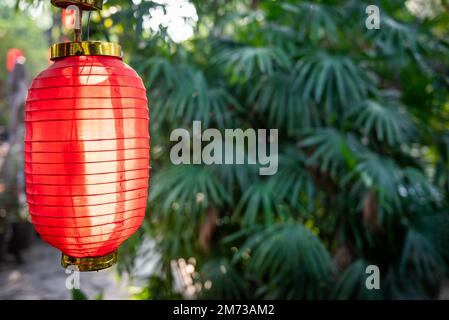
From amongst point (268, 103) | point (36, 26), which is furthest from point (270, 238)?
point (36, 26)

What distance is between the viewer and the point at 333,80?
1868mm

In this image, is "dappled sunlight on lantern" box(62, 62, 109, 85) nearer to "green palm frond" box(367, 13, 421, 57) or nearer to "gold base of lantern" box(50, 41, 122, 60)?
"gold base of lantern" box(50, 41, 122, 60)

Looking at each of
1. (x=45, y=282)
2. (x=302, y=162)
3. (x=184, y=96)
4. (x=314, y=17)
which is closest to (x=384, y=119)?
(x=302, y=162)

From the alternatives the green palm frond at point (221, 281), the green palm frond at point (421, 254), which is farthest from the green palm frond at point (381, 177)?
the green palm frond at point (221, 281)

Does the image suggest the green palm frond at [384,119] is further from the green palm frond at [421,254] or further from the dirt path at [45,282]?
the dirt path at [45,282]

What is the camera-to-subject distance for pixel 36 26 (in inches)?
287

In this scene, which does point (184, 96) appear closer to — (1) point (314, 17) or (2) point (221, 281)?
(1) point (314, 17)

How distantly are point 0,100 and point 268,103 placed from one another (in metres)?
4.92

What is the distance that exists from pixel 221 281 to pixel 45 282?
1543mm

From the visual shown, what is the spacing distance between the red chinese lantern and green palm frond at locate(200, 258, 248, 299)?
1.06 meters

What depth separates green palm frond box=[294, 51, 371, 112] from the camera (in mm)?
1735

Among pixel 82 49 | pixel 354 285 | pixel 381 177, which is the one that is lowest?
pixel 354 285

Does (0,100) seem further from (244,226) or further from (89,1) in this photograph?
(89,1)

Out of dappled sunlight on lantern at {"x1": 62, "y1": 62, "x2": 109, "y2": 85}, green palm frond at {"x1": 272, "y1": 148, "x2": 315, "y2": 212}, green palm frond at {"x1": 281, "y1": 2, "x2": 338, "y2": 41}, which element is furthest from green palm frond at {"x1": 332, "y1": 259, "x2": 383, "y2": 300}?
dappled sunlight on lantern at {"x1": 62, "y1": 62, "x2": 109, "y2": 85}
